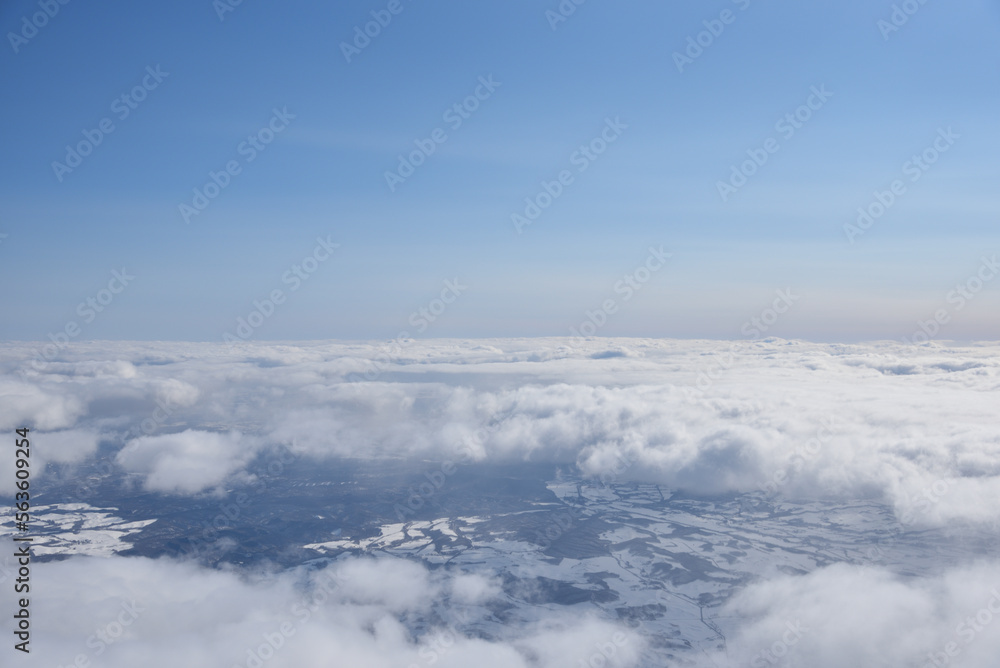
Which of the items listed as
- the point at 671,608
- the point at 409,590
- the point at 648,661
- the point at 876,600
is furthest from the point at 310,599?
the point at 876,600

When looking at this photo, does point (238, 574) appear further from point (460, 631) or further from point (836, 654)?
point (836, 654)
